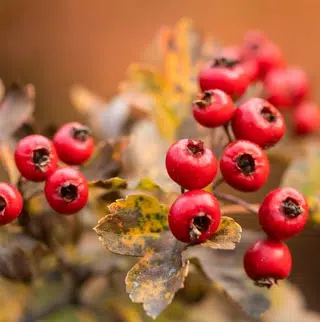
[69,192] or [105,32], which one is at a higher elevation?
[105,32]

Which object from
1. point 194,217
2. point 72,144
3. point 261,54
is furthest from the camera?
point 261,54

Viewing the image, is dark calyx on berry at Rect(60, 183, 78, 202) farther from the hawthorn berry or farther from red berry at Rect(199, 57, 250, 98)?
the hawthorn berry

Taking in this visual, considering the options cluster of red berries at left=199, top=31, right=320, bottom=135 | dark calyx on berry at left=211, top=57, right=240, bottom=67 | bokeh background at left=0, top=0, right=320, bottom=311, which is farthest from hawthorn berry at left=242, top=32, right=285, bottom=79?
bokeh background at left=0, top=0, right=320, bottom=311

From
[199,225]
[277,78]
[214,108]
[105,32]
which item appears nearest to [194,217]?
[199,225]

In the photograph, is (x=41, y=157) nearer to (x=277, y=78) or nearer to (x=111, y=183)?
(x=111, y=183)

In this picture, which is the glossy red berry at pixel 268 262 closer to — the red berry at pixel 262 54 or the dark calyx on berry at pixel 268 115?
the dark calyx on berry at pixel 268 115

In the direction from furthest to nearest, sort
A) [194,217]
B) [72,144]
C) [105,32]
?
[105,32], [72,144], [194,217]

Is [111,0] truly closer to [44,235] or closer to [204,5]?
[204,5]
